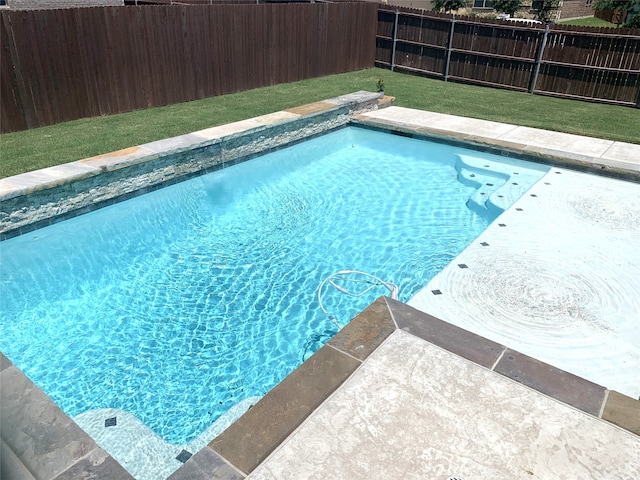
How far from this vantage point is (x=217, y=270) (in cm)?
581

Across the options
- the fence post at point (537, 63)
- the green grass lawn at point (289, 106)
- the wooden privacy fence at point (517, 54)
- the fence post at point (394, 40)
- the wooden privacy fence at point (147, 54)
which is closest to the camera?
the green grass lawn at point (289, 106)

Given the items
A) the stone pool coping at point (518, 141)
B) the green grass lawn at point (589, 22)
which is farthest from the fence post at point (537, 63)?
the green grass lawn at point (589, 22)

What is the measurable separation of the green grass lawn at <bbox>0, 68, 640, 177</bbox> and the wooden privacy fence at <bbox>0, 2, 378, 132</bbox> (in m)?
0.32

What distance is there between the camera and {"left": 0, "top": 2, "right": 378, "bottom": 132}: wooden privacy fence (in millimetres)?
8430

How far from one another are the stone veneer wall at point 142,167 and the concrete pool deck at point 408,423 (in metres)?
3.52

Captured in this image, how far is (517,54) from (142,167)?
1026 cm

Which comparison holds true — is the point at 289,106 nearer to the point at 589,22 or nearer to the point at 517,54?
the point at 517,54

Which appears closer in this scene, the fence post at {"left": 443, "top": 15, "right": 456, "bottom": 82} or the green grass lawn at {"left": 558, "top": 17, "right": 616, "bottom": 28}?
the fence post at {"left": 443, "top": 15, "right": 456, "bottom": 82}

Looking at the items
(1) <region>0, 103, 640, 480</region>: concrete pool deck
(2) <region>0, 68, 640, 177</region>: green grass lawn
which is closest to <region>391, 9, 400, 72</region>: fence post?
(2) <region>0, 68, 640, 177</region>: green grass lawn

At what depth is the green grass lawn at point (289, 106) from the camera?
779 centimetres

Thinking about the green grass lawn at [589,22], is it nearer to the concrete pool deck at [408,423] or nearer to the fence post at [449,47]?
the fence post at [449,47]

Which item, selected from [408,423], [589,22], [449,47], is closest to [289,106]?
[449,47]

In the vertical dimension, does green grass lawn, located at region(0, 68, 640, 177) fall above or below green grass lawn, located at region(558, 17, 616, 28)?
below

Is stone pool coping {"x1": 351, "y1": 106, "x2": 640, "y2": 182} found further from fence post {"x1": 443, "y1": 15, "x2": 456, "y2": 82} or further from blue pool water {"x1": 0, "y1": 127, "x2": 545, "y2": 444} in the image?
fence post {"x1": 443, "y1": 15, "x2": 456, "y2": 82}
